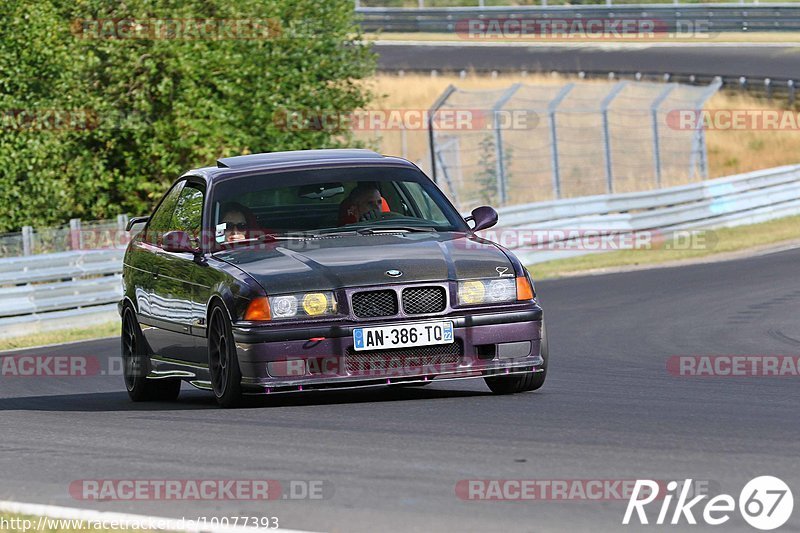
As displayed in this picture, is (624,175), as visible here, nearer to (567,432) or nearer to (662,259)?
(662,259)

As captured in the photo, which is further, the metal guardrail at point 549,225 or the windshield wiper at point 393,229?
the metal guardrail at point 549,225

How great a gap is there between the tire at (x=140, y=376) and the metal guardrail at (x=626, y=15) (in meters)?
39.0

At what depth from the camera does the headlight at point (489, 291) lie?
28.3 feet

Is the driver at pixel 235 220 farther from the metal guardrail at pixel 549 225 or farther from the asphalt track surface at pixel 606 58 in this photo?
the asphalt track surface at pixel 606 58

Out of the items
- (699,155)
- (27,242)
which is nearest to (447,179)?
(699,155)

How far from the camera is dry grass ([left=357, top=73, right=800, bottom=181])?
126 feet

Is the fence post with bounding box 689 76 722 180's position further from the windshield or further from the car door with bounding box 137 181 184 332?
the windshield

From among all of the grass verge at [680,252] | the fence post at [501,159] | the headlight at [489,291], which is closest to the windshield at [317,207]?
the headlight at [489,291]

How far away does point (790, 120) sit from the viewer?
3906 centimetres

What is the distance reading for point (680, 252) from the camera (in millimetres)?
24141

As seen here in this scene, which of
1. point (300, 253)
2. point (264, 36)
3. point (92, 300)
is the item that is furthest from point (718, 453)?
point (264, 36)

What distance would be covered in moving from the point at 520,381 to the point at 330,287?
1.43 m

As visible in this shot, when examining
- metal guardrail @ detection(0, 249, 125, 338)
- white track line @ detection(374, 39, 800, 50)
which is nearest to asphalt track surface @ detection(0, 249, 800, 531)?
metal guardrail @ detection(0, 249, 125, 338)

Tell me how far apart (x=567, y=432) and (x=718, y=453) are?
958mm
